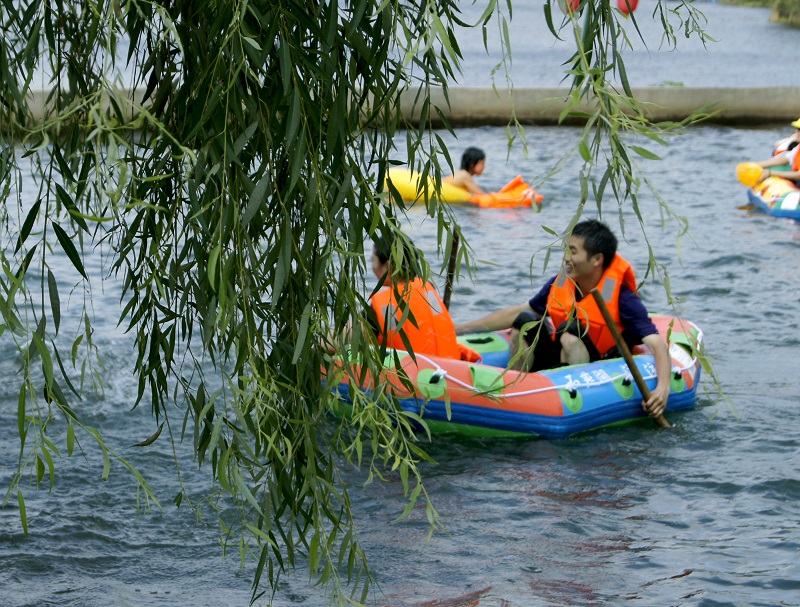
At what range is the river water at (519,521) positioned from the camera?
15.4ft

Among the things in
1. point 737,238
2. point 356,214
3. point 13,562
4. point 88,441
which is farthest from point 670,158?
point 356,214

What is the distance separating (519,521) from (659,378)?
1.52 meters

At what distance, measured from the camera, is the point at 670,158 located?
15945 millimetres

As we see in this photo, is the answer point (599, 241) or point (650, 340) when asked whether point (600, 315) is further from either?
point (599, 241)

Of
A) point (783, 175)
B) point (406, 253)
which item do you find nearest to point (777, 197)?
point (783, 175)

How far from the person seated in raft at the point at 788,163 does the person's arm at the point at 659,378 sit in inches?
275

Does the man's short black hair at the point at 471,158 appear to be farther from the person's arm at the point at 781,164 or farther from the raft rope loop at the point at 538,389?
the raft rope loop at the point at 538,389

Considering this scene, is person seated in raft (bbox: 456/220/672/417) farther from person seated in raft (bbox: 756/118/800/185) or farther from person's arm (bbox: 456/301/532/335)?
person seated in raft (bbox: 756/118/800/185)

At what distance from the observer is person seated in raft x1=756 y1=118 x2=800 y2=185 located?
12.6 meters

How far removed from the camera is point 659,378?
637 cm

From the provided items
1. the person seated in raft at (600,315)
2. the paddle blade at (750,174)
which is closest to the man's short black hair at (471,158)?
the paddle blade at (750,174)

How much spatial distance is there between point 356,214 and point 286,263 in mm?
222

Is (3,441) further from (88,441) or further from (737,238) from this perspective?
(737,238)

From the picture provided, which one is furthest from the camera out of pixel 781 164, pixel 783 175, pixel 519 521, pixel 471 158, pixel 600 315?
pixel 781 164
